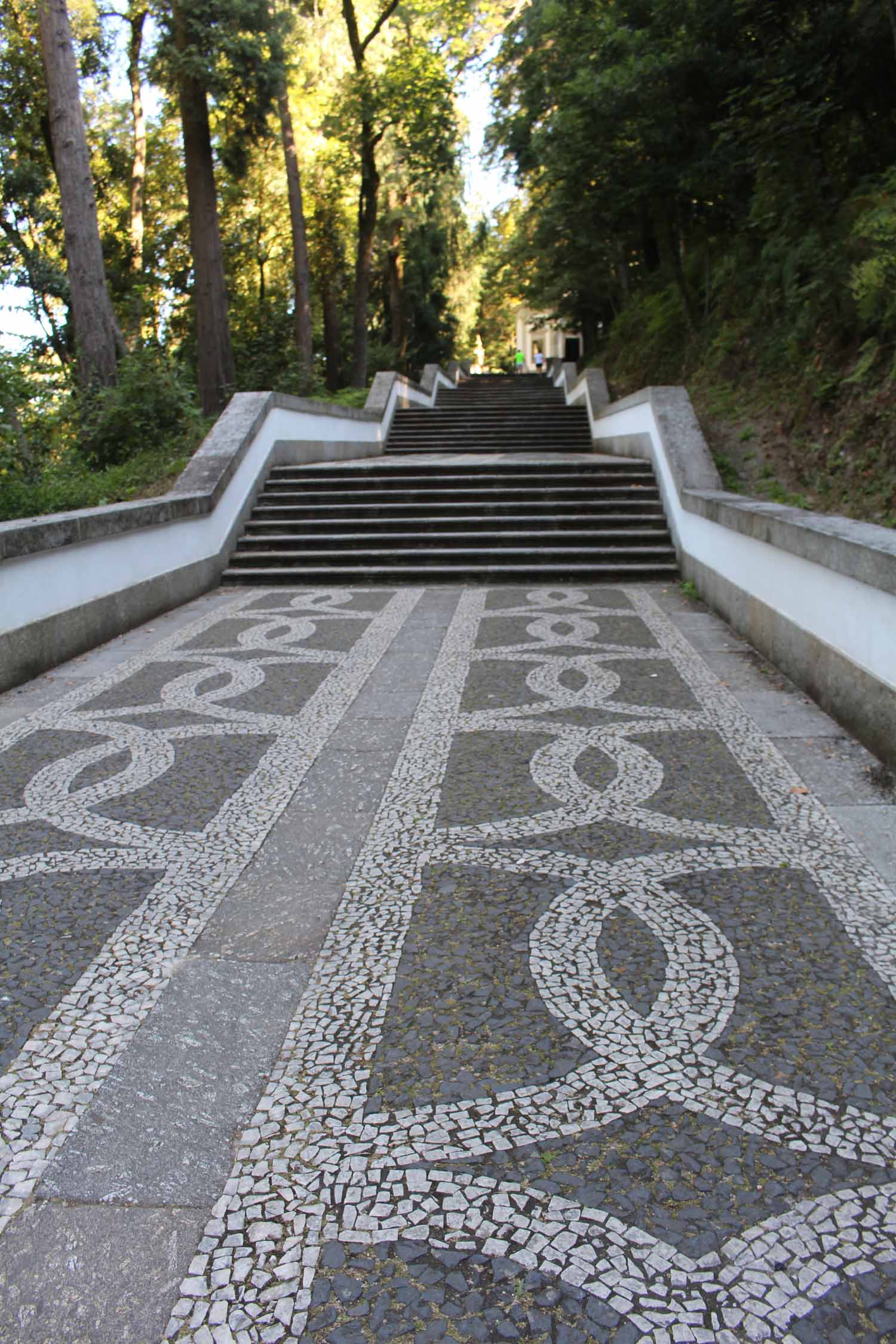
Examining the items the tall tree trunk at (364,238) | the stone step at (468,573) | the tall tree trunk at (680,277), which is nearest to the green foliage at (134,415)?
the stone step at (468,573)

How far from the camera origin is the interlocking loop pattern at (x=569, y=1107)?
175cm

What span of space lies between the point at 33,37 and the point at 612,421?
17.3 meters

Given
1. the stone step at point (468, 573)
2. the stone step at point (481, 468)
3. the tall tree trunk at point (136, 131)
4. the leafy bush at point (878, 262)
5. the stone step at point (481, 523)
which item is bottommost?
the stone step at point (468, 573)

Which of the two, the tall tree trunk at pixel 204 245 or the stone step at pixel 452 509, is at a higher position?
the tall tree trunk at pixel 204 245

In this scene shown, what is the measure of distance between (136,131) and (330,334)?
26.1 feet

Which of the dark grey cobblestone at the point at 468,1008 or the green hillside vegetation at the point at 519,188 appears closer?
the dark grey cobblestone at the point at 468,1008

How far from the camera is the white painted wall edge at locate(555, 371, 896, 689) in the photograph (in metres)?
4.32

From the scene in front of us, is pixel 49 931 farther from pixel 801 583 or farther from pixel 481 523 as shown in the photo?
pixel 481 523

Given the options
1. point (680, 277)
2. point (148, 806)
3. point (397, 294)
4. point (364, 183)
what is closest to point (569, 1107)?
point (148, 806)

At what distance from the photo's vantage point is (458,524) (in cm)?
1041

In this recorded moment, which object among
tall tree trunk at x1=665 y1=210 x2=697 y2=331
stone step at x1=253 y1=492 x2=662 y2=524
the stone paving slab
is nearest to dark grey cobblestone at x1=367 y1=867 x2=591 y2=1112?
the stone paving slab

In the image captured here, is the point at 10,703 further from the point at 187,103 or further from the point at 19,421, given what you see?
the point at 187,103

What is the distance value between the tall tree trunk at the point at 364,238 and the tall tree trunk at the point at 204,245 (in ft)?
25.9

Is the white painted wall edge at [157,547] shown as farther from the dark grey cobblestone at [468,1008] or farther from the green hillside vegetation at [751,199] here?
the green hillside vegetation at [751,199]
